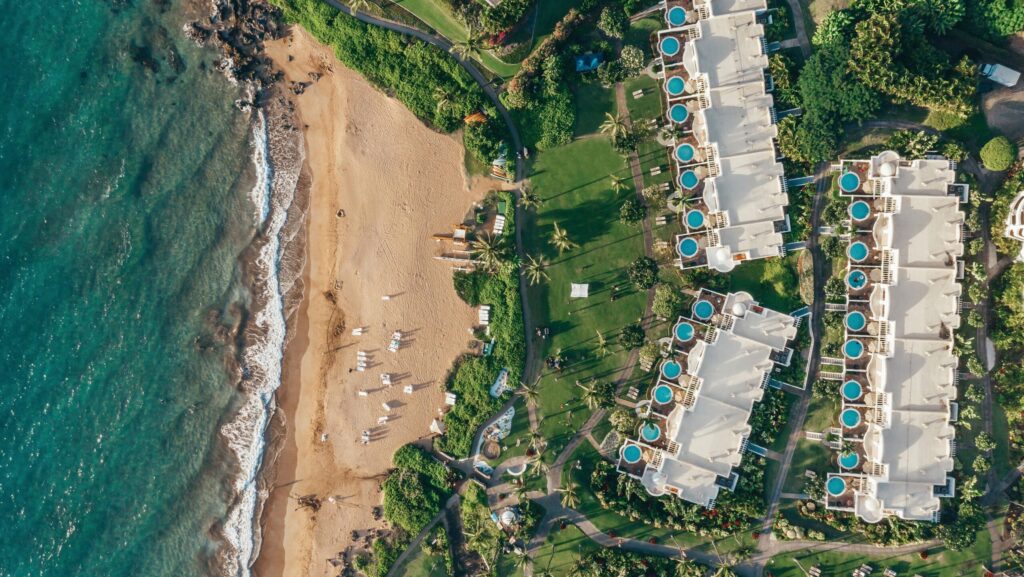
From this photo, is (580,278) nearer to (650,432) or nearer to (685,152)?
(685,152)

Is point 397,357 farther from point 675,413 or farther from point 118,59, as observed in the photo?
point 118,59

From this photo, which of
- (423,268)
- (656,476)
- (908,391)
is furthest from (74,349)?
(908,391)

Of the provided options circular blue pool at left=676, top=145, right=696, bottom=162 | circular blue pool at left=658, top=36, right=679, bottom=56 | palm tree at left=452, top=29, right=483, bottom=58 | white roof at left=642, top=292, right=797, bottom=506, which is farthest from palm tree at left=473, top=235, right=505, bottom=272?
circular blue pool at left=658, top=36, right=679, bottom=56

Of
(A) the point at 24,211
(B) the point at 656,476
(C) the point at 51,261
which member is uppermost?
(A) the point at 24,211

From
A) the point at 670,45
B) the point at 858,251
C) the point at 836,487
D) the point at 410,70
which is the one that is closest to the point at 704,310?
the point at 858,251

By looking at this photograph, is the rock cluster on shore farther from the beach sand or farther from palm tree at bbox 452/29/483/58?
palm tree at bbox 452/29/483/58

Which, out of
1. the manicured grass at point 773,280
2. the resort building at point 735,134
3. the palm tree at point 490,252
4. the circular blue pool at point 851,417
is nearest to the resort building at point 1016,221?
the manicured grass at point 773,280

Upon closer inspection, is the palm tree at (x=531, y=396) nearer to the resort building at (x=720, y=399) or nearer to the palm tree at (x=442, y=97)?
the resort building at (x=720, y=399)
